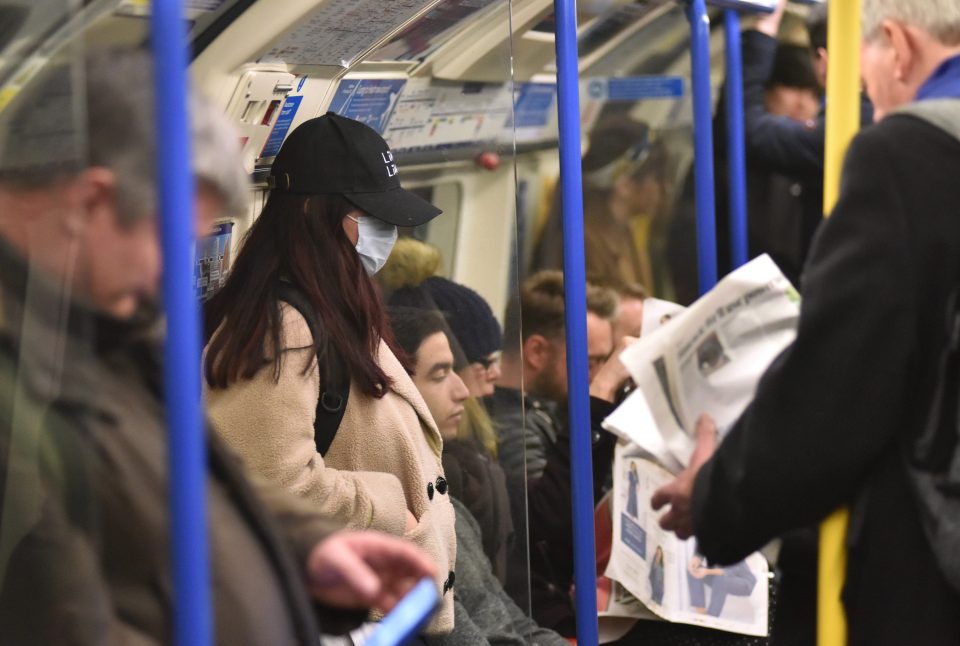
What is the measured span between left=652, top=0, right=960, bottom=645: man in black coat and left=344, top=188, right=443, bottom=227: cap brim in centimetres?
101

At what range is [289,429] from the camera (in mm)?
2473

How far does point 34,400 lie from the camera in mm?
1422

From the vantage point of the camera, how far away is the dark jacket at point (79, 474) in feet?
4.63

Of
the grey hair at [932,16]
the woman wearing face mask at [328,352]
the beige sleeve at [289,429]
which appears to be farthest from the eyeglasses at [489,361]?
the grey hair at [932,16]

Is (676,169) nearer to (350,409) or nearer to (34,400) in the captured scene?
(350,409)

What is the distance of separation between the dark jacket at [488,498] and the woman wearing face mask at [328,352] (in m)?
0.36

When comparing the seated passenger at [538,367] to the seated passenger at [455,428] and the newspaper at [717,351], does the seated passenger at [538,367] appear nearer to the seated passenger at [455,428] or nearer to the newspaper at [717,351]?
the seated passenger at [455,428]

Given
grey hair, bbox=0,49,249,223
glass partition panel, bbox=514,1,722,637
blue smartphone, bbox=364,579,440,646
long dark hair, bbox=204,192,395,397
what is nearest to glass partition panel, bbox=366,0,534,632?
long dark hair, bbox=204,192,395,397

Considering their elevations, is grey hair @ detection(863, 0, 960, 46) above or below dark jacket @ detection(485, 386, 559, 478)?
above

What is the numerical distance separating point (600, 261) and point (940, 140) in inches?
130

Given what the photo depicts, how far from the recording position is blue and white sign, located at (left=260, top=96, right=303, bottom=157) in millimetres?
2797

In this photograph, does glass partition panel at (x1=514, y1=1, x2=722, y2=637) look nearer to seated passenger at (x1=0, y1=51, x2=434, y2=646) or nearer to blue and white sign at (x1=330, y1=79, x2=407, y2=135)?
blue and white sign at (x1=330, y1=79, x2=407, y2=135)

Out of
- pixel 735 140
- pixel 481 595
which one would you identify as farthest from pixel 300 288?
pixel 735 140

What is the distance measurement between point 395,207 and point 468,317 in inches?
26.2
